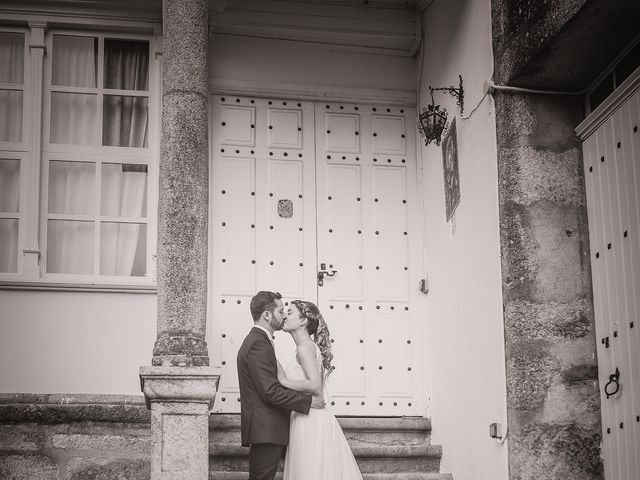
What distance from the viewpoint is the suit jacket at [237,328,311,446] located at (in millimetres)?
7629

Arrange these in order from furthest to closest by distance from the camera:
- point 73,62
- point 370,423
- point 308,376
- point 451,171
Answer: point 73,62 → point 370,423 → point 451,171 → point 308,376

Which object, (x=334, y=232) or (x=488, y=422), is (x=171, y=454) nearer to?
(x=488, y=422)

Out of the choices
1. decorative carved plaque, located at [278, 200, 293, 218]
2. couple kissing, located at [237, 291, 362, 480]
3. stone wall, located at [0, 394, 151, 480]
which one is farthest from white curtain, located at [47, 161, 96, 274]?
couple kissing, located at [237, 291, 362, 480]

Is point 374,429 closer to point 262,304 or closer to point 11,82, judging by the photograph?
point 262,304

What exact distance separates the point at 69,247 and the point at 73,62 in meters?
1.69

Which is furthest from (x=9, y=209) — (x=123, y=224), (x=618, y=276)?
(x=618, y=276)

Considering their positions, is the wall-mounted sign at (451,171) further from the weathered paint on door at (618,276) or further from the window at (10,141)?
the window at (10,141)

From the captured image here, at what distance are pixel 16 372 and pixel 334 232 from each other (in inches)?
118

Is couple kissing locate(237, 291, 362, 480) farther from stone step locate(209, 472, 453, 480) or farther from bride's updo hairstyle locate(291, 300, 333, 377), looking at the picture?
stone step locate(209, 472, 453, 480)

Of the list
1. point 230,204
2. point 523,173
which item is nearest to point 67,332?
point 230,204

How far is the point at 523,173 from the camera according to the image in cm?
783

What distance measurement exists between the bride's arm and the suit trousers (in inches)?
17.5

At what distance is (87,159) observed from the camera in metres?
9.61

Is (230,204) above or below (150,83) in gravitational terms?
below
